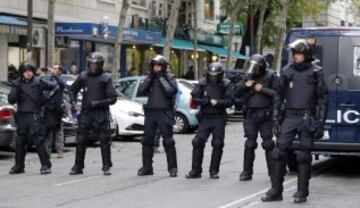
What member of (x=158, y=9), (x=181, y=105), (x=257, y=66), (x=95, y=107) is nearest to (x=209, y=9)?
(x=158, y=9)

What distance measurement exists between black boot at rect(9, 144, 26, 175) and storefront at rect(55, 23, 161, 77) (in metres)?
13.8

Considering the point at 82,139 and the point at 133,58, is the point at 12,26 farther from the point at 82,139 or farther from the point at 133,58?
the point at 133,58

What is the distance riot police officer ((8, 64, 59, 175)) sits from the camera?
12547mm

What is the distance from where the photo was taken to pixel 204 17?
47.4 m

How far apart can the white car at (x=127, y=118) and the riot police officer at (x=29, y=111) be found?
5.75m

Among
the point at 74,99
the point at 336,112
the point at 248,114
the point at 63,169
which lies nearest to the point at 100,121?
the point at 74,99

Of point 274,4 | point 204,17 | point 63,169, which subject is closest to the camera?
point 63,169

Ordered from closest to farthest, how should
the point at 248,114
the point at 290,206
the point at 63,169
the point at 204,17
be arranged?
the point at 290,206 → the point at 248,114 → the point at 63,169 → the point at 204,17

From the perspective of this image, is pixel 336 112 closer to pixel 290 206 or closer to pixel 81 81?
pixel 290 206

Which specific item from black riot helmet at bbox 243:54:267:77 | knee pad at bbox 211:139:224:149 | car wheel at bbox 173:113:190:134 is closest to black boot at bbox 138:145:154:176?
knee pad at bbox 211:139:224:149

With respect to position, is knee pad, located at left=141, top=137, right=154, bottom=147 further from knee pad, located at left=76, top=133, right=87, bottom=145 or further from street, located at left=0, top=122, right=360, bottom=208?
knee pad, located at left=76, top=133, right=87, bottom=145

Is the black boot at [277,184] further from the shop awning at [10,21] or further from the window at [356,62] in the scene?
the shop awning at [10,21]

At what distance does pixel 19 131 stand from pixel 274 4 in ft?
102

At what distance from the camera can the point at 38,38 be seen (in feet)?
90.9
